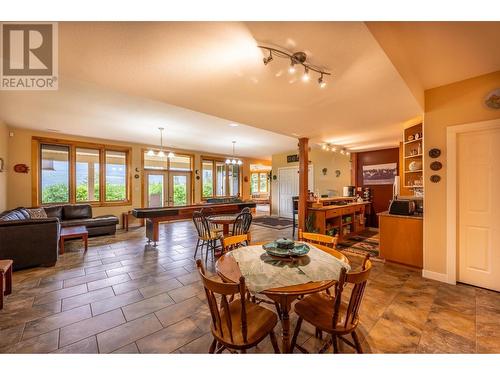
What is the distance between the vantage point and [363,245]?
4.55 meters

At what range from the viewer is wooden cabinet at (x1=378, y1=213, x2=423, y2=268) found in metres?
3.15

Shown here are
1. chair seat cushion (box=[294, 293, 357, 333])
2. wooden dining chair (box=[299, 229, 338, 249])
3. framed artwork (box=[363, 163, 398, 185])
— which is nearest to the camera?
chair seat cushion (box=[294, 293, 357, 333])

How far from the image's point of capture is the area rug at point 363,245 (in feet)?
13.4

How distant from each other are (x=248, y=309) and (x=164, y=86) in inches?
89.0

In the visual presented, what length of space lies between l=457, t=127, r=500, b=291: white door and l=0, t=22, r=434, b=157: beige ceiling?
0.81m

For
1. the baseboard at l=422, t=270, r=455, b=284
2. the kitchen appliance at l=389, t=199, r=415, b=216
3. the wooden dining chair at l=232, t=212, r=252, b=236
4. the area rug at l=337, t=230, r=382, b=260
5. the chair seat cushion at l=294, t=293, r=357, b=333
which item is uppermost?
the kitchen appliance at l=389, t=199, r=415, b=216

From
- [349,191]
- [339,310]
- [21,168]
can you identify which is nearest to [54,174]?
[21,168]

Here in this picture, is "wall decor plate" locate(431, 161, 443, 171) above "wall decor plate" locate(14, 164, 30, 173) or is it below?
below

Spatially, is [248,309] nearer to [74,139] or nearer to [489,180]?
[489,180]

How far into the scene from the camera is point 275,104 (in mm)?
2770

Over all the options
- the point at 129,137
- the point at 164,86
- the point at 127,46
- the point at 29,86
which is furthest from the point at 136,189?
the point at 127,46

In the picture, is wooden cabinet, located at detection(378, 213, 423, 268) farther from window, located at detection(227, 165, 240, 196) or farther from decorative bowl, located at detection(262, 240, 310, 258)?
window, located at detection(227, 165, 240, 196)

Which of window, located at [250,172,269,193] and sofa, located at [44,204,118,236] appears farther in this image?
window, located at [250,172,269,193]

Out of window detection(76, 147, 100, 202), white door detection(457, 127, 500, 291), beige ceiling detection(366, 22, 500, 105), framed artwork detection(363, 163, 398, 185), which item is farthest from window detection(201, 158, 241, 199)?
white door detection(457, 127, 500, 291)
